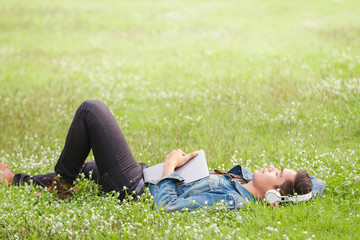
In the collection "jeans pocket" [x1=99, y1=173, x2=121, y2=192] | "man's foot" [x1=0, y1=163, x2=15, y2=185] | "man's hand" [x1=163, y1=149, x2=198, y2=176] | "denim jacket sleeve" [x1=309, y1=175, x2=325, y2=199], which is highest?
"man's hand" [x1=163, y1=149, x2=198, y2=176]

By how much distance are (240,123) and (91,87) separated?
17.2 feet

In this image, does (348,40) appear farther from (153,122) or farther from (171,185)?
(171,185)

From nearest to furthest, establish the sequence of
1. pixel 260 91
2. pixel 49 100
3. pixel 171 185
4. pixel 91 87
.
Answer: pixel 171 185 → pixel 260 91 → pixel 49 100 → pixel 91 87

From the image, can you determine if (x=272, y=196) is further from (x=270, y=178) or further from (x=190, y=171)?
(x=190, y=171)

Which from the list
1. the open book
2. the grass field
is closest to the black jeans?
the open book

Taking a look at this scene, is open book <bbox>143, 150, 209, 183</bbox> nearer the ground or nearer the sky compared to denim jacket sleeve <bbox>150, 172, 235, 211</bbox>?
nearer the sky

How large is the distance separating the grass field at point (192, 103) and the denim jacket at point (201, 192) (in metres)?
0.15

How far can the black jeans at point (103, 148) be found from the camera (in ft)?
18.8

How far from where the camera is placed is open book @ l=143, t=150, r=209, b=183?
5660 mm

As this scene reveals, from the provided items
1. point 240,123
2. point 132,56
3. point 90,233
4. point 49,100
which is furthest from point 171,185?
point 132,56

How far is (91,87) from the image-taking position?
40.0 feet

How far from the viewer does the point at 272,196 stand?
521 cm

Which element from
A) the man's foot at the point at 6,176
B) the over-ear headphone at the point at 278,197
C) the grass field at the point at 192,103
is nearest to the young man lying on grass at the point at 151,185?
the over-ear headphone at the point at 278,197

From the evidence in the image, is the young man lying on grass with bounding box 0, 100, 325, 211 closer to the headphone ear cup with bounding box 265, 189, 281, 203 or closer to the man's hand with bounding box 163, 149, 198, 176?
the man's hand with bounding box 163, 149, 198, 176
